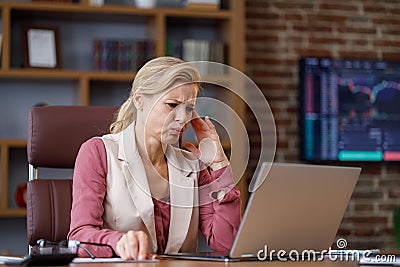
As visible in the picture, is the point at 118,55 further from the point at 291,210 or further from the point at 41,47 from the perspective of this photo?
the point at 291,210

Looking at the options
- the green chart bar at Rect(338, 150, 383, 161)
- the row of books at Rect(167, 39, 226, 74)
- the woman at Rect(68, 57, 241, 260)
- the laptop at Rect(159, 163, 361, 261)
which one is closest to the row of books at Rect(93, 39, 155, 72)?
the row of books at Rect(167, 39, 226, 74)

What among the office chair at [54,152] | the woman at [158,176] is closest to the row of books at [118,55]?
the office chair at [54,152]

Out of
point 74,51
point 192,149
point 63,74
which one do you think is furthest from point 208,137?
point 74,51

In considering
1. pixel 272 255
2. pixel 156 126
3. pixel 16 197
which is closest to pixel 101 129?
pixel 156 126

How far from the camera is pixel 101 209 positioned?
205 cm

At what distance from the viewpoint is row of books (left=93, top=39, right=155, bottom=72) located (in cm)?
419

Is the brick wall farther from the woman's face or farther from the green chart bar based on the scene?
the woman's face

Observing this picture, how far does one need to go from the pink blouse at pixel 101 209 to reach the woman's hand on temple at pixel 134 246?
0.17 meters

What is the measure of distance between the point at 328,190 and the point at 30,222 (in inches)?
41.0

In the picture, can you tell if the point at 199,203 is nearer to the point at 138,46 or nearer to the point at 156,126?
the point at 156,126

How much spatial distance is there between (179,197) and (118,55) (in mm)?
2101

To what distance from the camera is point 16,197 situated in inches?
159

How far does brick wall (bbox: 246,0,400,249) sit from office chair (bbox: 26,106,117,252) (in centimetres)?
212

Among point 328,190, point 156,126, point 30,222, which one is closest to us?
point 328,190
